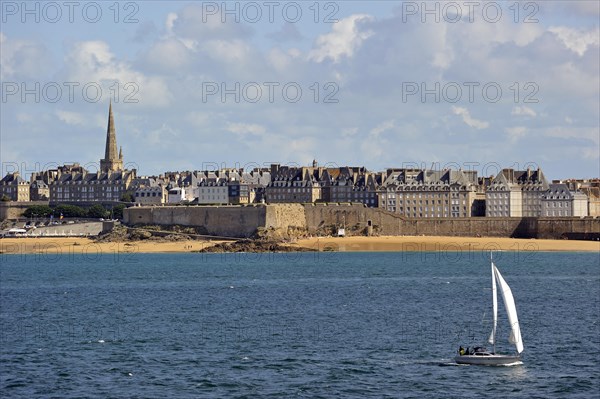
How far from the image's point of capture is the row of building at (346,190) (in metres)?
115

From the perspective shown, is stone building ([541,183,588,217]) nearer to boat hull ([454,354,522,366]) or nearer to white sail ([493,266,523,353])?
white sail ([493,266,523,353])

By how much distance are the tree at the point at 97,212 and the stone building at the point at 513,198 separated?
39495 millimetres

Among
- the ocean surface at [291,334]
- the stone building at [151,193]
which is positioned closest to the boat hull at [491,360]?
the ocean surface at [291,334]

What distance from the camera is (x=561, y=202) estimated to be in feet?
374

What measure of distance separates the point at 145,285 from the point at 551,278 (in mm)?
22730

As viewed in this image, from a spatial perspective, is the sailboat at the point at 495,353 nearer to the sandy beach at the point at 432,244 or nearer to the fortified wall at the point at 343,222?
the sandy beach at the point at 432,244

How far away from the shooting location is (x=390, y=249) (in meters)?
98.8

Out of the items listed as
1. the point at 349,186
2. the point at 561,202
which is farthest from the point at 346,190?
the point at 561,202

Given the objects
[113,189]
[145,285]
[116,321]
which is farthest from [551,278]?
[113,189]

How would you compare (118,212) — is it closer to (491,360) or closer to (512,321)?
(512,321)

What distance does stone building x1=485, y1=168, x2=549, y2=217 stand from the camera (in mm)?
115188

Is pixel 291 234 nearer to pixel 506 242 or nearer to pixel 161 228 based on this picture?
pixel 161 228

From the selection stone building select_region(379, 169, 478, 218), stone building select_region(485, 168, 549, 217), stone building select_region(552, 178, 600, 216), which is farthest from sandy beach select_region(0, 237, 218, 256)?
stone building select_region(552, 178, 600, 216)

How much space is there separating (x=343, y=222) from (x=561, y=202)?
23.1 metres
